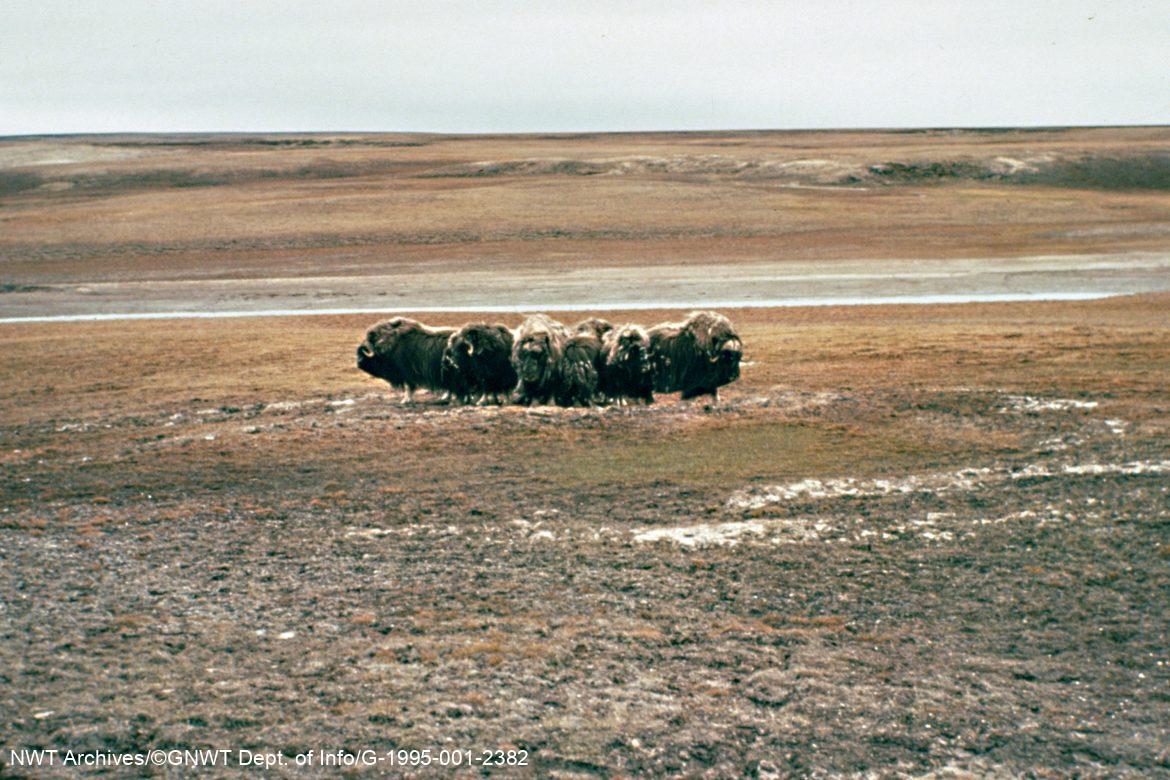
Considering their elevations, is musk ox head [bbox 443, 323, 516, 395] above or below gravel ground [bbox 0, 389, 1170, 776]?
above

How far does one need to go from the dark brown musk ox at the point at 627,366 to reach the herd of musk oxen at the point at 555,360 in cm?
1

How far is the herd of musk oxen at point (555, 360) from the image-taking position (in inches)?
549

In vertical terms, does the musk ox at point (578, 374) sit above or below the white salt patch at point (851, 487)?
above

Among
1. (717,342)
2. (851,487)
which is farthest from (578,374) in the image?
(851,487)

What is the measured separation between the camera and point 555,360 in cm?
1394

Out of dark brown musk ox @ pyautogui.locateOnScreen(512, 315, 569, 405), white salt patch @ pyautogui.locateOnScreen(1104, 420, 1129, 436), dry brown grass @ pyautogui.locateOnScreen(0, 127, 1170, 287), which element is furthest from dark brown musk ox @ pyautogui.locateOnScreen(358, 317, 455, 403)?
dry brown grass @ pyautogui.locateOnScreen(0, 127, 1170, 287)

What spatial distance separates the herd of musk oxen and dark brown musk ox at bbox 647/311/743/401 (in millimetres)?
13

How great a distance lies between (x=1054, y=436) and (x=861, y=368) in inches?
199

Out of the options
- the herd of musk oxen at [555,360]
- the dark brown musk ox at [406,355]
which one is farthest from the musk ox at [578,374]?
the dark brown musk ox at [406,355]

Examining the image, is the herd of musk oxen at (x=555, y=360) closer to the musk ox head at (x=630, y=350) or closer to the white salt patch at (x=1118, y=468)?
the musk ox head at (x=630, y=350)

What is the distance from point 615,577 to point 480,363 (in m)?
6.60

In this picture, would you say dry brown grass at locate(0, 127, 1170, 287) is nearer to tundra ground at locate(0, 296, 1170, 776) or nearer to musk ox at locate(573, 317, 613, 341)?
musk ox at locate(573, 317, 613, 341)

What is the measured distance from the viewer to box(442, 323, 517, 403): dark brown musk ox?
1407 centimetres

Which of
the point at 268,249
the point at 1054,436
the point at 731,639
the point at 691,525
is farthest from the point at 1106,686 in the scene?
the point at 268,249
